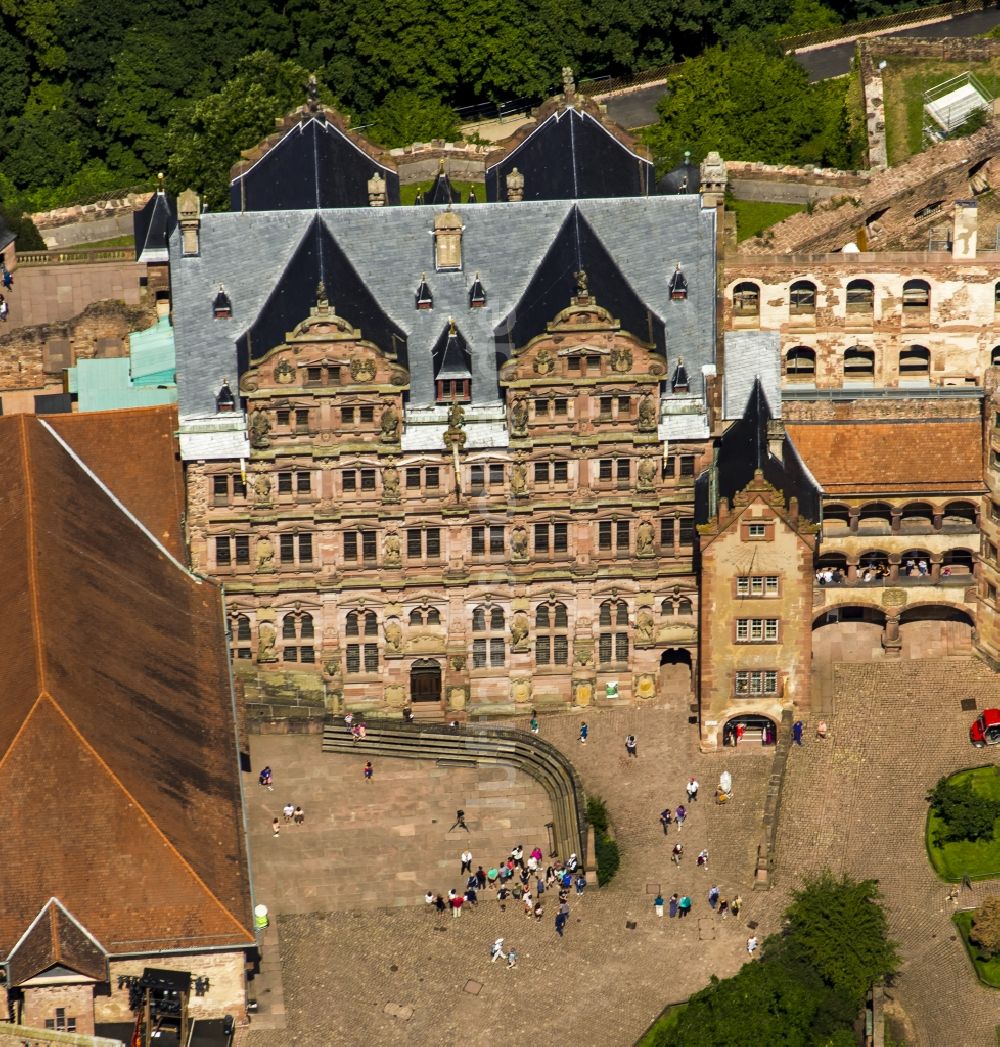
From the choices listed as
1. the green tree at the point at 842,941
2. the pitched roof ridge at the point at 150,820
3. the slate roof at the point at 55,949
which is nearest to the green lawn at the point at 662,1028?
the green tree at the point at 842,941

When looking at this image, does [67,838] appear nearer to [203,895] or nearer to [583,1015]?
[203,895]

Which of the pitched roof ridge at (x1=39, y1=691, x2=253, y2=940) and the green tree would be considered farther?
the green tree

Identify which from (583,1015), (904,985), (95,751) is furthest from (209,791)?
(904,985)

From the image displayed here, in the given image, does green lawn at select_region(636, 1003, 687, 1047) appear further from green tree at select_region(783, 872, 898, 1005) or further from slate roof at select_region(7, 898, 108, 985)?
slate roof at select_region(7, 898, 108, 985)

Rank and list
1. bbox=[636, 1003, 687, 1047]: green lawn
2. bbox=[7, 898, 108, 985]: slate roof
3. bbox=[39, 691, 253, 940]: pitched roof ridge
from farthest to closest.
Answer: bbox=[636, 1003, 687, 1047]: green lawn < bbox=[39, 691, 253, 940]: pitched roof ridge < bbox=[7, 898, 108, 985]: slate roof

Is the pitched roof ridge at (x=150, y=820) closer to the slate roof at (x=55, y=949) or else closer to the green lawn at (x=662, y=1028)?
the slate roof at (x=55, y=949)

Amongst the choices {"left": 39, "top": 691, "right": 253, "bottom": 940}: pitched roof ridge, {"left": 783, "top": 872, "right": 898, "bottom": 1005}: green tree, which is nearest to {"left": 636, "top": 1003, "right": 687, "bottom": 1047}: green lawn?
{"left": 783, "top": 872, "right": 898, "bottom": 1005}: green tree
